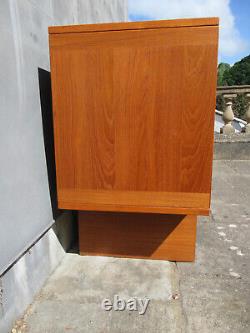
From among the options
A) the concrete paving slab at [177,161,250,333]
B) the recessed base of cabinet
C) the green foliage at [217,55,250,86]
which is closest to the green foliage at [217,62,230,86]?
the green foliage at [217,55,250,86]

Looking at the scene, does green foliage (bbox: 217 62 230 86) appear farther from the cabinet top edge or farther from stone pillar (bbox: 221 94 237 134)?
the cabinet top edge

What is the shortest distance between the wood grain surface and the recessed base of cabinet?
15.8 inches

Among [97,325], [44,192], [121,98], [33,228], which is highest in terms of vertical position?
[121,98]

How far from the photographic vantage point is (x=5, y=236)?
5.12ft

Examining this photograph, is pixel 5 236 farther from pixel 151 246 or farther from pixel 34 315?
pixel 151 246

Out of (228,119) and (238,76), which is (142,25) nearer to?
(228,119)

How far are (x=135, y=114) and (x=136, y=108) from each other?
39 millimetres

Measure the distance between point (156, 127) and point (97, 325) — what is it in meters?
1.26

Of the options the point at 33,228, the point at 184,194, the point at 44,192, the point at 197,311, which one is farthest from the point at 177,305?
the point at 44,192

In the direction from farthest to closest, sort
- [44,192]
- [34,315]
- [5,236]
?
[44,192]
[34,315]
[5,236]

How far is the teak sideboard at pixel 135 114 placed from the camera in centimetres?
172

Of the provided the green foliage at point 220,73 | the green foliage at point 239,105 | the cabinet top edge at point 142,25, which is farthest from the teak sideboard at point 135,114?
the green foliage at point 220,73

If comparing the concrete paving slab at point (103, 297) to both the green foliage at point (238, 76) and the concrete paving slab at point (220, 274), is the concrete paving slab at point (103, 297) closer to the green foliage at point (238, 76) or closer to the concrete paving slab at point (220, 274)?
the concrete paving slab at point (220, 274)

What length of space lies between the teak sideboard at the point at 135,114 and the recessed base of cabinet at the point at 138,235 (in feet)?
1.26
